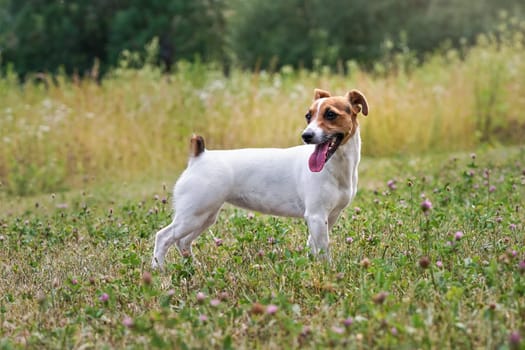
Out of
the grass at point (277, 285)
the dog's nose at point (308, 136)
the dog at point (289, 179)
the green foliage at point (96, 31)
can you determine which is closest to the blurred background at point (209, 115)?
the grass at point (277, 285)

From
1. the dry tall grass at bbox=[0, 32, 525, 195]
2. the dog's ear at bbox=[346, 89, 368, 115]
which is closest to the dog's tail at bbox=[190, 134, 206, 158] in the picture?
the dog's ear at bbox=[346, 89, 368, 115]

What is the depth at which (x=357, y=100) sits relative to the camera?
4797 millimetres

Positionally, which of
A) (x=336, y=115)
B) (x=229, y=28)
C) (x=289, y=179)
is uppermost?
(x=336, y=115)

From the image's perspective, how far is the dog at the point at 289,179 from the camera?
4.57 m

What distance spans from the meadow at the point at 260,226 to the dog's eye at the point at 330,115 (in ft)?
2.53

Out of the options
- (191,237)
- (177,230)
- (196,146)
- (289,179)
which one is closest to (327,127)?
(289,179)

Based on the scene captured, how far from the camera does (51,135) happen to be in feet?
33.2

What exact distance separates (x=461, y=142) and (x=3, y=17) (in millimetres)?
25308

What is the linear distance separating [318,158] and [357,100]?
22.0 inches

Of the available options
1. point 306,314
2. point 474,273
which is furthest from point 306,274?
point 474,273

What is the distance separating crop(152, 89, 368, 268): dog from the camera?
4.57 meters

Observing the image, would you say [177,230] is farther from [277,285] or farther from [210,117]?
[210,117]

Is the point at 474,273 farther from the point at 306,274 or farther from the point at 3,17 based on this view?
the point at 3,17

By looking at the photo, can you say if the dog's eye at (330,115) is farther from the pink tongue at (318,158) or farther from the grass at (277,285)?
the grass at (277,285)
